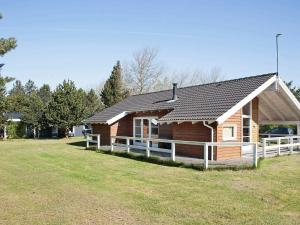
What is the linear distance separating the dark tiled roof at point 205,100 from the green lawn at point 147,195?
3824 mm

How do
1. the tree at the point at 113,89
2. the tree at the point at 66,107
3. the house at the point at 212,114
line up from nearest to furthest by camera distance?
the house at the point at 212,114
the tree at the point at 66,107
the tree at the point at 113,89

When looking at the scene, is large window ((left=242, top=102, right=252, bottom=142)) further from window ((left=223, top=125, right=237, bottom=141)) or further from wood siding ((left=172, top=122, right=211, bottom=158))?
wood siding ((left=172, top=122, right=211, bottom=158))

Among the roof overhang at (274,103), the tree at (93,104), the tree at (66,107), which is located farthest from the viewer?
Result: the tree at (93,104)

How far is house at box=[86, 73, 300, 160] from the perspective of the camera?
17.4 meters

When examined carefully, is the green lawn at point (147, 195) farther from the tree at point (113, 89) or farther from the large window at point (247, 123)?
the tree at point (113, 89)

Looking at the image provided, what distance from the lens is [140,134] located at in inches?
982

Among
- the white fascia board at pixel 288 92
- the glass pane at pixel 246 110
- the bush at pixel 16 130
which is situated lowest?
the bush at pixel 16 130

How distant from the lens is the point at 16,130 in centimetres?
4506

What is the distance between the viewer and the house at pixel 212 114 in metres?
17.4

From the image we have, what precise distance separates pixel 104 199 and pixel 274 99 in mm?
15167

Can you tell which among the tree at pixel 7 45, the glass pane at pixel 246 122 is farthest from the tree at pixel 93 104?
the glass pane at pixel 246 122

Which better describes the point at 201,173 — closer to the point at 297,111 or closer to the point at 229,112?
the point at 229,112

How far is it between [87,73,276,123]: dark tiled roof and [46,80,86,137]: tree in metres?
15.3

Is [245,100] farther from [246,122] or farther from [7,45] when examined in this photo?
[7,45]
